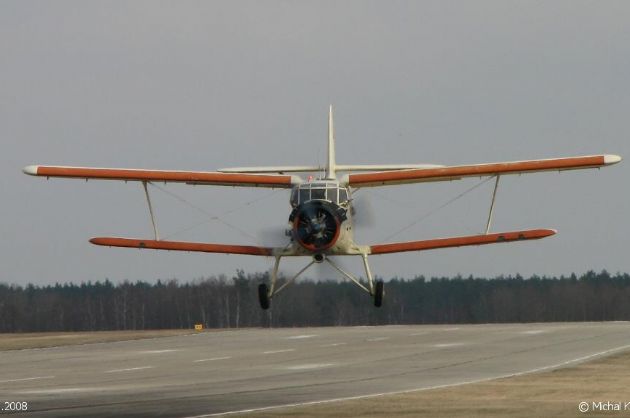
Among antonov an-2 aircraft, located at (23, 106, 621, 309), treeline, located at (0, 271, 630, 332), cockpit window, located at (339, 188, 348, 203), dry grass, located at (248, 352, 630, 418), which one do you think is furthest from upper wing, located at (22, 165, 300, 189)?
treeline, located at (0, 271, 630, 332)

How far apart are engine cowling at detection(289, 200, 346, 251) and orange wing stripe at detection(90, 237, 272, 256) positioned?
307cm

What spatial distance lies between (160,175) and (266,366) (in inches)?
363

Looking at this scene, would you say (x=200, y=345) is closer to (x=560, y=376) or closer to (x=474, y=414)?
(x=560, y=376)

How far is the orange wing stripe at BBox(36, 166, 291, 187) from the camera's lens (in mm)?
46994

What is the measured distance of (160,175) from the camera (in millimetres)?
47781

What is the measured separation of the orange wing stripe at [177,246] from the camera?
144 ft

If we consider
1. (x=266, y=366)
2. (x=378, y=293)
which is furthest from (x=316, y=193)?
(x=266, y=366)

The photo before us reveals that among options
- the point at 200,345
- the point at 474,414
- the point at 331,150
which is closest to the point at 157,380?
the point at 331,150

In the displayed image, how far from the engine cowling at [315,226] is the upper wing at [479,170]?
5.91m

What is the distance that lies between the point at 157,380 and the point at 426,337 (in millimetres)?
26917

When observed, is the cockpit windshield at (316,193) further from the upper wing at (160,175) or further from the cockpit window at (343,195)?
the upper wing at (160,175)

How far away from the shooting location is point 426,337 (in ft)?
228

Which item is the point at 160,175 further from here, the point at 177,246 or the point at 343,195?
the point at 343,195

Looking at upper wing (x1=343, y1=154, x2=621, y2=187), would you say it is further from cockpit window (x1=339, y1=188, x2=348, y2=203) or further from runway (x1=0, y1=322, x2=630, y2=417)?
runway (x1=0, y1=322, x2=630, y2=417)
